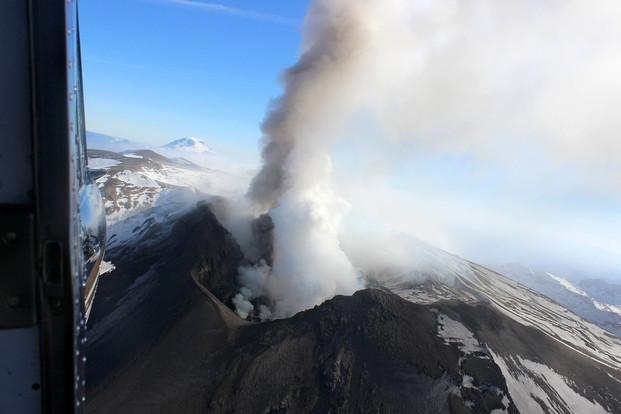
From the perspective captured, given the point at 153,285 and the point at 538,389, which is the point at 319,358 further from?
the point at 153,285

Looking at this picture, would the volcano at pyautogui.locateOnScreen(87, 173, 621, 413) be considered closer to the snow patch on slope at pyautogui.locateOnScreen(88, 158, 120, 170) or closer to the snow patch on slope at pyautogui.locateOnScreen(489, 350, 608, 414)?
the snow patch on slope at pyautogui.locateOnScreen(489, 350, 608, 414)

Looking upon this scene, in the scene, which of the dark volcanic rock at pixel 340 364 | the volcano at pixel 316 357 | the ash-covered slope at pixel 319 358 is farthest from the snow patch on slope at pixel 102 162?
the dark volcanic rock at pixel 340 364

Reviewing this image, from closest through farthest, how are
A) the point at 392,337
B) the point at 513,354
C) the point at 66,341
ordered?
the point at 66,341, the point at 392,337, the point at 513,354

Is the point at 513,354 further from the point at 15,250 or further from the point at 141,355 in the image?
the point at 15,250

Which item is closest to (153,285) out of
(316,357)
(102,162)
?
(316,357)

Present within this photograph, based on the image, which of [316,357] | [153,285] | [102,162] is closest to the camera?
[316,357]

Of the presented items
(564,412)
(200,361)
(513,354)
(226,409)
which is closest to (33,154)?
(226,409)

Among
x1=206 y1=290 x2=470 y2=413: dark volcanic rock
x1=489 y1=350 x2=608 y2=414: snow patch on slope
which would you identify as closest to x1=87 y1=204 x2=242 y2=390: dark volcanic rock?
x1=206 y1=290 x2=470 y2=413: dark volcanic rock

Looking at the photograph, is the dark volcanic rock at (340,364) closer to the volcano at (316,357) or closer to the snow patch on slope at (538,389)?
the volcano at (316,357)
